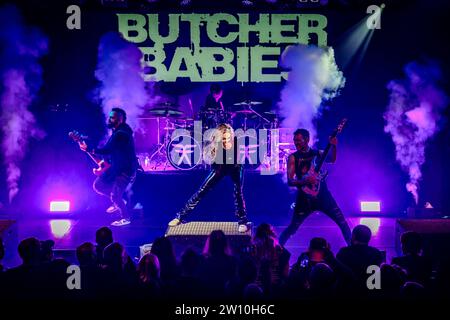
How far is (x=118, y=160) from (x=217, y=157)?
2067mm

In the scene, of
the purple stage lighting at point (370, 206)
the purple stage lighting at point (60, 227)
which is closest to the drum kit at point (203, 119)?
the purple stage lighting at point (60, 227)

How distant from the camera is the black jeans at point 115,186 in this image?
28.2 ft

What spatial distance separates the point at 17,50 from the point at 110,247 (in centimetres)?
655

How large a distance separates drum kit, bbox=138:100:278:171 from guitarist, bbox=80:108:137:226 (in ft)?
4.67

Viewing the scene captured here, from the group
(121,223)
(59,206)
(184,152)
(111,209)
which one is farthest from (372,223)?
(59,206)

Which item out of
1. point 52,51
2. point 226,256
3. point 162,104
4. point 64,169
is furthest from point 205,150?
point 226,256

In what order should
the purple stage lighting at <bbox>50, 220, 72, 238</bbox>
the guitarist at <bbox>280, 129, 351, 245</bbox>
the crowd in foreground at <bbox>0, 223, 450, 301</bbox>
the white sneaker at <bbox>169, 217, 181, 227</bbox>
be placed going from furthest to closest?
the purple stage lighting at <bbox>50, 220, 72, 238</bbox>, the white sneaker at <bbox>169, 217, 181, 227</bbox>, the guitarist at <bbox>280, 129, 351, 245</bbox>, the crowd in foreground at <bbox>0, 223, 450, 301</bbox>

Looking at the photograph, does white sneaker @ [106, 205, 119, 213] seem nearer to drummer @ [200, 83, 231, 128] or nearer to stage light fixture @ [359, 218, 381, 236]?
drummer @ [200, 83, 231, 128]

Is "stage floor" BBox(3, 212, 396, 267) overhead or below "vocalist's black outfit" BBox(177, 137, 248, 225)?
below

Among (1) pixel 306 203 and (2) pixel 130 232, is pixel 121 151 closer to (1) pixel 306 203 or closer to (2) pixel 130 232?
(2) pixel 130 232

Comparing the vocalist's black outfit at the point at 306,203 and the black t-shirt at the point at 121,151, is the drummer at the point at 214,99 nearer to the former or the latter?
the black t-shirt at the point at 121,151

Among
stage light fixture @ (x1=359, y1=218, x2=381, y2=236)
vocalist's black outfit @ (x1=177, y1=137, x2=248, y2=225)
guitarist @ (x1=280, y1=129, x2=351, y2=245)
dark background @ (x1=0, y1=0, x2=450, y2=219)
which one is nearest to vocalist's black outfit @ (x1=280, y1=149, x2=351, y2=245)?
guitarist @ (x1=280, y1=129, x2=351, y2=245)

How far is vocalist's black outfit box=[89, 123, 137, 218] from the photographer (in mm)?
8367

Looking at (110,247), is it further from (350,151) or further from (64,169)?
(350,151)
